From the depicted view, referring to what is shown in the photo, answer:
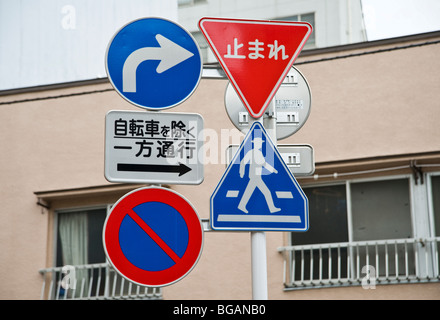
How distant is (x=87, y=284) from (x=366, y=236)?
3739mm

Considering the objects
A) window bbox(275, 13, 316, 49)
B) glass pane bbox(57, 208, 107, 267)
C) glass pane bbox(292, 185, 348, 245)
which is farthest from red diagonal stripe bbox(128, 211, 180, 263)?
window bbox(275, 13, 316, 49)

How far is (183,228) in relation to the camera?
3988 mm

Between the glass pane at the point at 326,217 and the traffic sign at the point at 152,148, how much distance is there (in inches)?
214

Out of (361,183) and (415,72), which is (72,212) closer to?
(361,183)

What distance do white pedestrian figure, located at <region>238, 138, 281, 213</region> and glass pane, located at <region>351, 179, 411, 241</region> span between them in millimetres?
5322

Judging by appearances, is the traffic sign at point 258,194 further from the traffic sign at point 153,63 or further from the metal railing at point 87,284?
the metal railing at point 87,284

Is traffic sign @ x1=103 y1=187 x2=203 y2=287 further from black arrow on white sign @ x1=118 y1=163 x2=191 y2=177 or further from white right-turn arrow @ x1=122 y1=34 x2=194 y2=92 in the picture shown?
white right-turn arrow @ x1=122 y1=34 x2=194 y2=92

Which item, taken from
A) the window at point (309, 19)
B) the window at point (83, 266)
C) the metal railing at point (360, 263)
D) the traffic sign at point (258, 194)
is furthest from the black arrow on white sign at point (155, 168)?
the window at point (309, 19)

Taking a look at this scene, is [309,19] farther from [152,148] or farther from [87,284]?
[152,148]

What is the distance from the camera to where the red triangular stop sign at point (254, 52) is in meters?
4.23

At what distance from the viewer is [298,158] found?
448 cm

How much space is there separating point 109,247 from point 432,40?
6.80 metres

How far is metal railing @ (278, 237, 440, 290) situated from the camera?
8.84 m

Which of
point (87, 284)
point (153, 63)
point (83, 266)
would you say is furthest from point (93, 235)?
point (153, 63)
